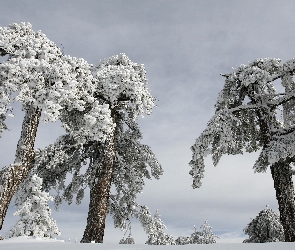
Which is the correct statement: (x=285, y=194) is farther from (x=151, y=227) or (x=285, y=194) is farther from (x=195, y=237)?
(x=195, y=237)

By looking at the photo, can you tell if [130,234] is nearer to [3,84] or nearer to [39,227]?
[39,227]

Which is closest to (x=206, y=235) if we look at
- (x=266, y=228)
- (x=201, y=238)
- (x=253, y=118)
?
(x=201, y=238)

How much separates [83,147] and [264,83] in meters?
8.56

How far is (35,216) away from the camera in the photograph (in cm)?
1137

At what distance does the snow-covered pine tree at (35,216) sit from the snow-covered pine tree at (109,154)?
1.63 metres

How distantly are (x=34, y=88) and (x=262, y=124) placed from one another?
9.21 m

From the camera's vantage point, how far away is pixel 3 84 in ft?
37.6

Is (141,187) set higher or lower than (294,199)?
higher

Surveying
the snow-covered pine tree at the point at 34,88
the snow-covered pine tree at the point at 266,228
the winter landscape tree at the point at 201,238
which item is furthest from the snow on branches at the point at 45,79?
the winter landscape tree at the point at 201,238

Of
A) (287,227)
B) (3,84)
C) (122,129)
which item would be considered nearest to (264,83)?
(287,227)

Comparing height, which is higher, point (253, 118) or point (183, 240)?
point (253, 118)

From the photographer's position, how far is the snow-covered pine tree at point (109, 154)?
1391 centimetres

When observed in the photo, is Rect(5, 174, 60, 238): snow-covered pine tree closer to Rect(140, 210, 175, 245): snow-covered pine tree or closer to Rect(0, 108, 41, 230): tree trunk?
Rect(0, 108, 41, 230): tree trunk

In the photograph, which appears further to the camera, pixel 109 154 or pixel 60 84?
pixel 109 154
